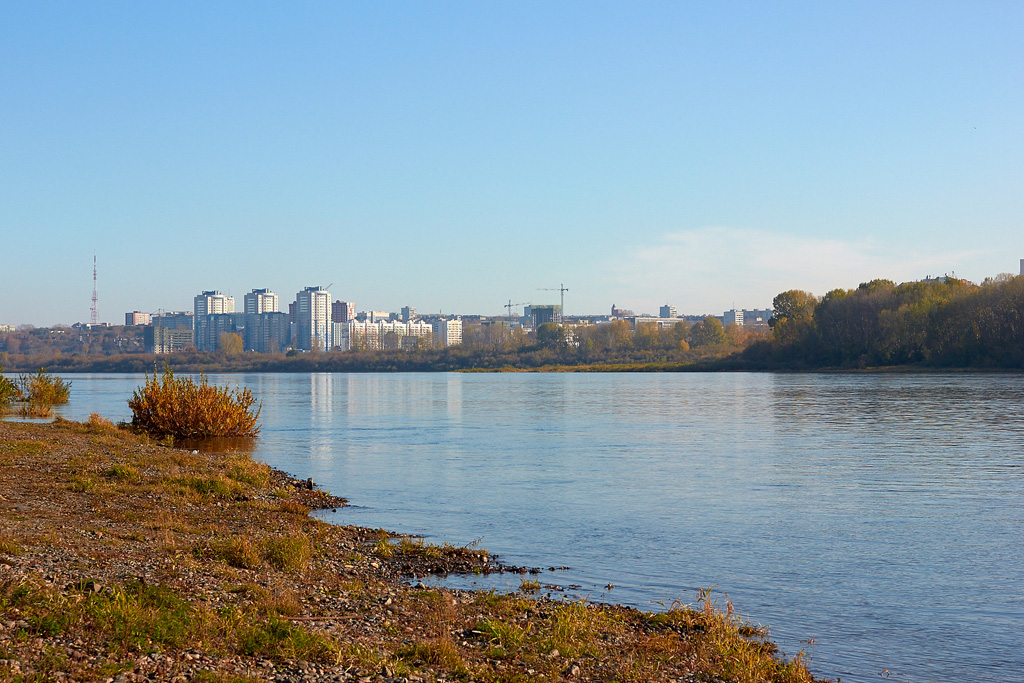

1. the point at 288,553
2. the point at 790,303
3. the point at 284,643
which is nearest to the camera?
the point at 284,643

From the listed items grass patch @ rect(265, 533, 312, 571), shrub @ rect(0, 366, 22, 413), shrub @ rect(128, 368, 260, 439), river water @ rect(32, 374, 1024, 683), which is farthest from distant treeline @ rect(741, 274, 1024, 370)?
grass patch @ rect(265, 533, 312, 571)

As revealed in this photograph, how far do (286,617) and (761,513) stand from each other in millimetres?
12104

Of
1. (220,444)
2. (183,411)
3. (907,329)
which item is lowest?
(220,444)

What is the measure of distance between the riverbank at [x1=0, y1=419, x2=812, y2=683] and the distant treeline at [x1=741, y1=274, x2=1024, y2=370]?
376 feet

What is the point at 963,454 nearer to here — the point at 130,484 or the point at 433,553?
the point at 433,553

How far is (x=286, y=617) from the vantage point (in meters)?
10.1

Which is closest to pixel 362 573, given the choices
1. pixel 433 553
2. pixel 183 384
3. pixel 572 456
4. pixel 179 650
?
pixel 433 553

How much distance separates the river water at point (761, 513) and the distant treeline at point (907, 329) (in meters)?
76.0

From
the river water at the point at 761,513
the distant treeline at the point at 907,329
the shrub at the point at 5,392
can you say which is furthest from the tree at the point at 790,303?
the shrub at the point at 5,392

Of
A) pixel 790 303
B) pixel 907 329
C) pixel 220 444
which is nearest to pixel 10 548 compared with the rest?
pixel 220 444

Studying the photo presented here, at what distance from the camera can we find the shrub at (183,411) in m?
36.8

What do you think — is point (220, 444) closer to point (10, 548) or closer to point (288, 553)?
point (288, 553)

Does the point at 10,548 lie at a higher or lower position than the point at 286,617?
higher

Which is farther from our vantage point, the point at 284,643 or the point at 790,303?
the point at 790,303
